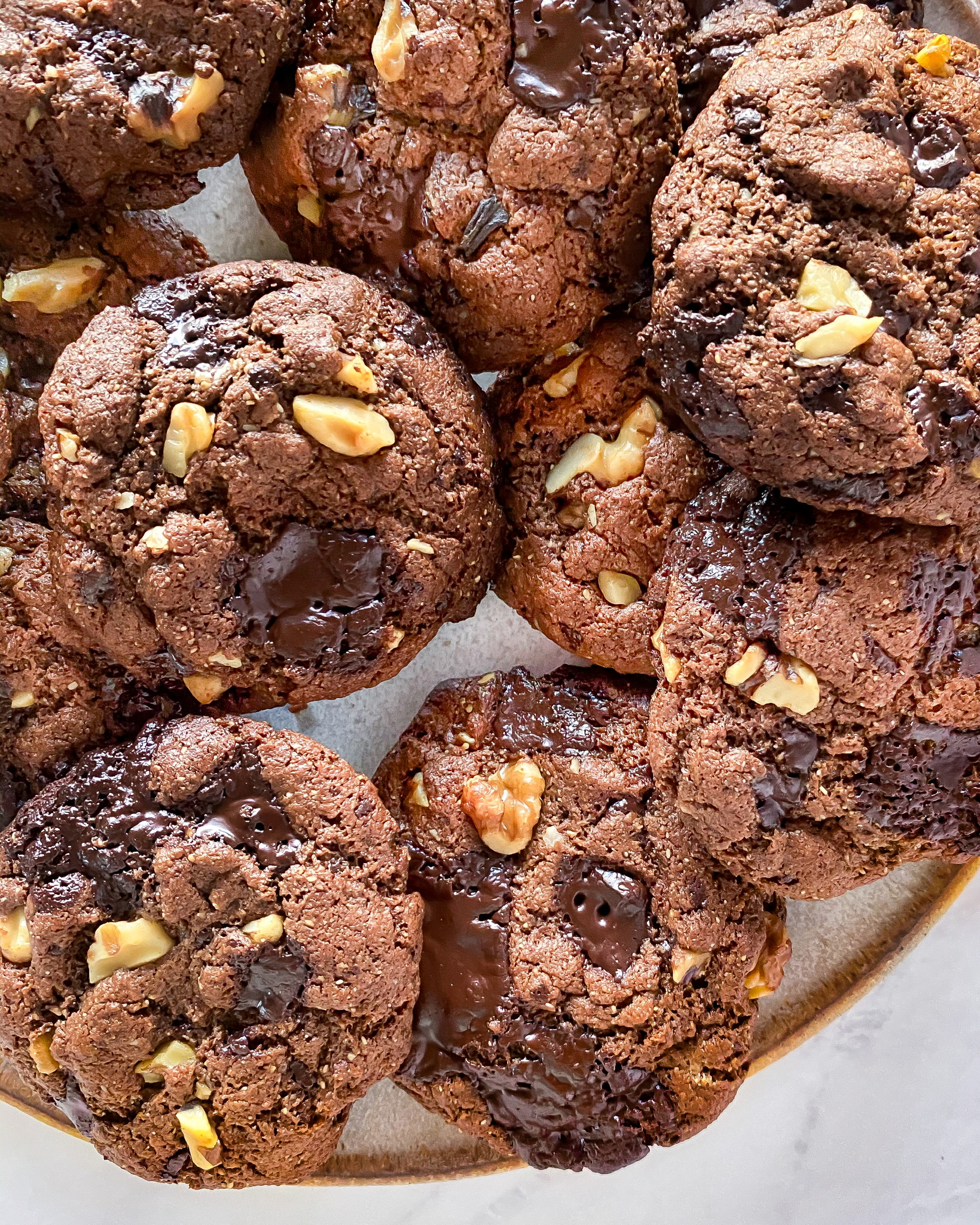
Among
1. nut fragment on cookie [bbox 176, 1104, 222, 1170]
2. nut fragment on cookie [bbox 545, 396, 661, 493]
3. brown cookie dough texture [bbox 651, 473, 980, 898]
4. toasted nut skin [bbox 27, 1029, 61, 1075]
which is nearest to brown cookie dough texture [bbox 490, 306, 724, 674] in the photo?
nut fragment on cookie [bbox 545, 396, 661, 493]

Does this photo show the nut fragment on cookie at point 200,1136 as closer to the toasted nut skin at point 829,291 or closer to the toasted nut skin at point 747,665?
the toasted nut skin at point 747,665

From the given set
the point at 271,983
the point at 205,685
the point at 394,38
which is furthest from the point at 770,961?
the point at 394,38

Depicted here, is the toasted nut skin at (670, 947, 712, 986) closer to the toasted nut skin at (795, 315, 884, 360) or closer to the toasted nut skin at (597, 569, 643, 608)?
the toasted nut skin at (597, 569, 643, 608)

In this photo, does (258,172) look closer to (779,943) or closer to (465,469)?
(465,469)

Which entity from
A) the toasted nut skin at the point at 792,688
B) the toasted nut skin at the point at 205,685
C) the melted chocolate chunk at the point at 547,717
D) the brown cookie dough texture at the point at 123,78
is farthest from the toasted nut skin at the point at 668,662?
the brown cookie dough texture at the point at 123,78

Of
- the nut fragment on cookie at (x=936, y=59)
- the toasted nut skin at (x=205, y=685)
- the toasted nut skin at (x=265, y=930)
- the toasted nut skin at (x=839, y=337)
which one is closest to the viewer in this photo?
the toasted nut skin at (x=839, y=337)

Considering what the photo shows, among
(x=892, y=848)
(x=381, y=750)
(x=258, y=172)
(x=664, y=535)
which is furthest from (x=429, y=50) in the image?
(x=892, y=848)

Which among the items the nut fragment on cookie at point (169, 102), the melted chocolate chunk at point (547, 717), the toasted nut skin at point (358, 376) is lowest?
the melted chocolate chunk at point (547, 717)
